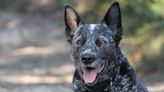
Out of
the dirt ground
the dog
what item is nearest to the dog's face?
the dog

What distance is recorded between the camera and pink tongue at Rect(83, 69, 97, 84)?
299 inches

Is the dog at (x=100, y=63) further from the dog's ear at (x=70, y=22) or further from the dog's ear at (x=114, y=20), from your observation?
the dog's ear at (x=70, y=22)

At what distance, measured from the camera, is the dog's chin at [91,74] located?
25.0ft

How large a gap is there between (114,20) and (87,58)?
81cm

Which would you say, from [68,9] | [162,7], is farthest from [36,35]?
[68,9]

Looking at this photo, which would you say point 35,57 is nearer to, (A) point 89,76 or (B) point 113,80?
(B) point 113,80

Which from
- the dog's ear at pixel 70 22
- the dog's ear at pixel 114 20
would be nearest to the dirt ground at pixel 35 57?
the dog's ear at pixel 70 22

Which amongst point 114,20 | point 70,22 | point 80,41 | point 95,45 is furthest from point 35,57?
point 95,45

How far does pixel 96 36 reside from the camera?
25.8 feet

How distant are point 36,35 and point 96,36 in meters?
22.2

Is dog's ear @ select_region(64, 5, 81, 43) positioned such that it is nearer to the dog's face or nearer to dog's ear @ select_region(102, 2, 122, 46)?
the dog's face

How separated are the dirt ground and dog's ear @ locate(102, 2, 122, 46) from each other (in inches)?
242

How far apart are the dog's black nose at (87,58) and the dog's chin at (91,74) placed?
0.29 ft

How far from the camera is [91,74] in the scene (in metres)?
7.66
